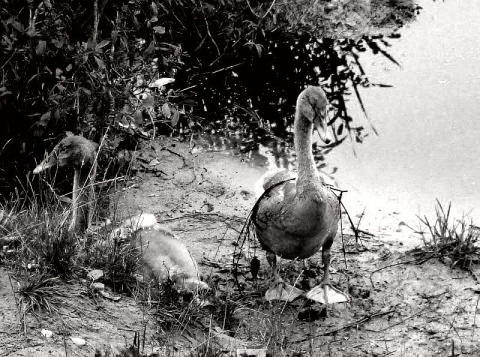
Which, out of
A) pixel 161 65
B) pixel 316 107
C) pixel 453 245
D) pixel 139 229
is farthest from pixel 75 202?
pixel 453 245

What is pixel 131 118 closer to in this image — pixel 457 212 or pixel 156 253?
pixel 156 253

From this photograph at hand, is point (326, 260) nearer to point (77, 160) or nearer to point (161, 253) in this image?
point (161, 253)

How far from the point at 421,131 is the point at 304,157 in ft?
7.28

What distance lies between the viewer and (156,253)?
510 centimetres

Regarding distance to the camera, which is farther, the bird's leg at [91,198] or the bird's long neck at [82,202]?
the bird's leg at [91,198]

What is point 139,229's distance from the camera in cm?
523

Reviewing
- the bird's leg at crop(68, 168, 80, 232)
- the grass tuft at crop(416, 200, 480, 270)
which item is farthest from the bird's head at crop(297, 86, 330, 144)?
the bird's leg at crop(68, 168, 80, 232)

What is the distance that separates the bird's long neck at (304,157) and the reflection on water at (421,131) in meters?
1.19

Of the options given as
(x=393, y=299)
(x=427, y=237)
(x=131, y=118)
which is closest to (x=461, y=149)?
(x=427, y=237)

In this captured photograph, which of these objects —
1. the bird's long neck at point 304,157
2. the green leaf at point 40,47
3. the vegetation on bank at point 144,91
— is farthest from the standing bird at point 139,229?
the bird's long neck at point 304,157

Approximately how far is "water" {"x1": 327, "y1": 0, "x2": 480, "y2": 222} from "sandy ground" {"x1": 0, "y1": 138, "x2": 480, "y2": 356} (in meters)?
0.40

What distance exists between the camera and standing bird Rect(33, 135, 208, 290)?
4.94m

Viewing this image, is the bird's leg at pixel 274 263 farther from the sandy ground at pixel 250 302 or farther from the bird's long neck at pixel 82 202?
the bird's long neck at pixel 82 202

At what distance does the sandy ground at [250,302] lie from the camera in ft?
13.4
